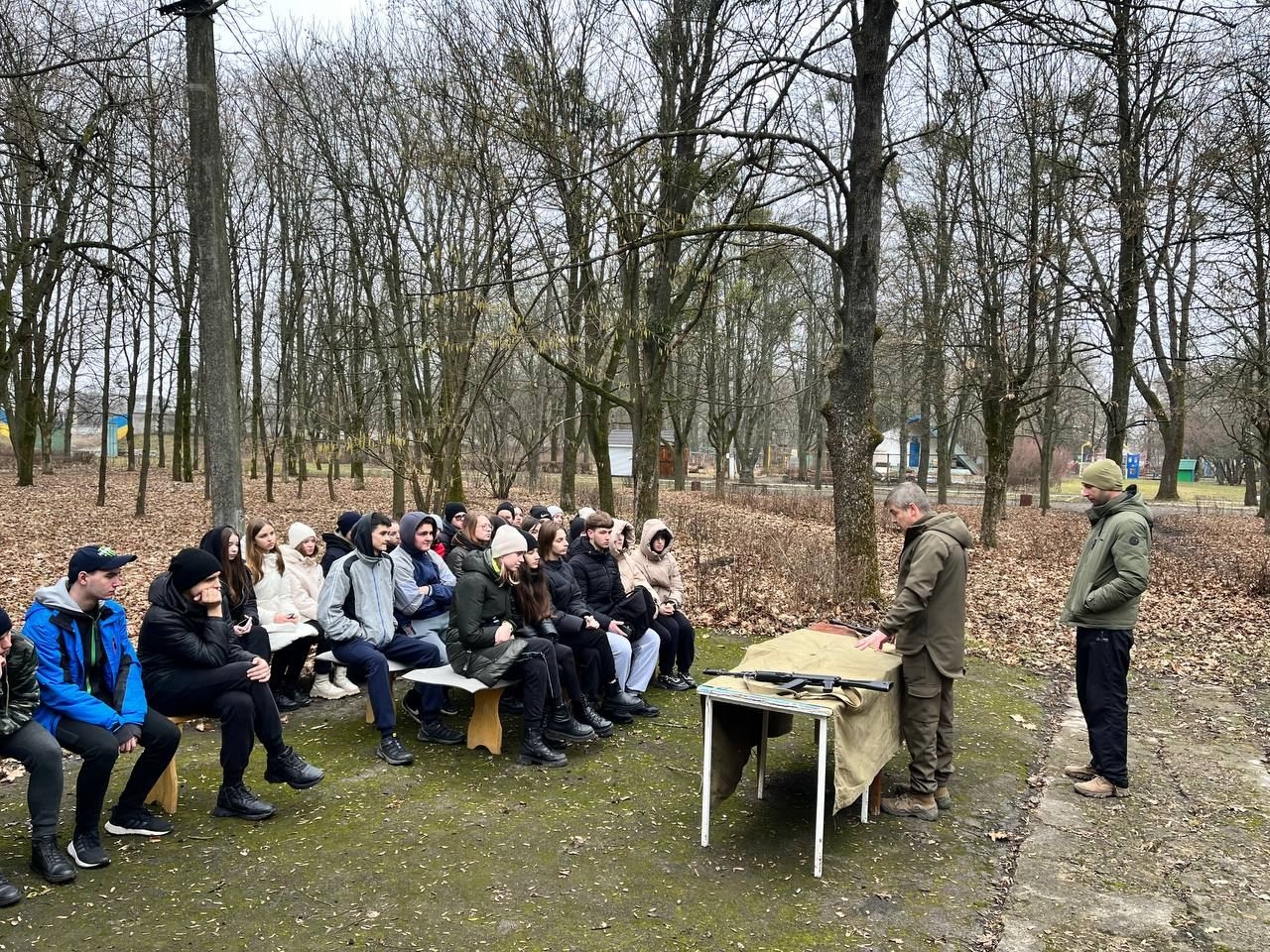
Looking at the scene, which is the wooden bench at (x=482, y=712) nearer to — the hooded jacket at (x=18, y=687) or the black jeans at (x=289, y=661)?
the black jeans at (x=289, y=661)

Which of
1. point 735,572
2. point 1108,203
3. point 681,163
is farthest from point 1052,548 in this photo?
point 681,163

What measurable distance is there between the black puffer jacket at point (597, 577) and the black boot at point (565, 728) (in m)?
0.89

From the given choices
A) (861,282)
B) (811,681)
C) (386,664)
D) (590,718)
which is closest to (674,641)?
(590,718)

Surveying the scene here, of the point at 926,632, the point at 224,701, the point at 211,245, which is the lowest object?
the point at 224,701

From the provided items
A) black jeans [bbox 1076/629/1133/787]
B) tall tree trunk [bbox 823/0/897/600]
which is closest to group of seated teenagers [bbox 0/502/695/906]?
black jeans [bbox 1076/629/1133/787]

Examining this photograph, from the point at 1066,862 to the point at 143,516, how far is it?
16.0 metres

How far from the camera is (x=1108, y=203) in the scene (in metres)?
13.4

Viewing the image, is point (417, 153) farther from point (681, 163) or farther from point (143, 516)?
point (143, 516)

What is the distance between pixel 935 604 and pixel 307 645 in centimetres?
417

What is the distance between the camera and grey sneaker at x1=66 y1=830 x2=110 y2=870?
3691mm

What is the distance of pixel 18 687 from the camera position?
353 cm

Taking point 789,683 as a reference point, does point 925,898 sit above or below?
below

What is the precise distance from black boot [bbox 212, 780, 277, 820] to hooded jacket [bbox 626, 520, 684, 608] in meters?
3.15

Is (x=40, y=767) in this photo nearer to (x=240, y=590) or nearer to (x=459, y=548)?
(x=240, y=590)
